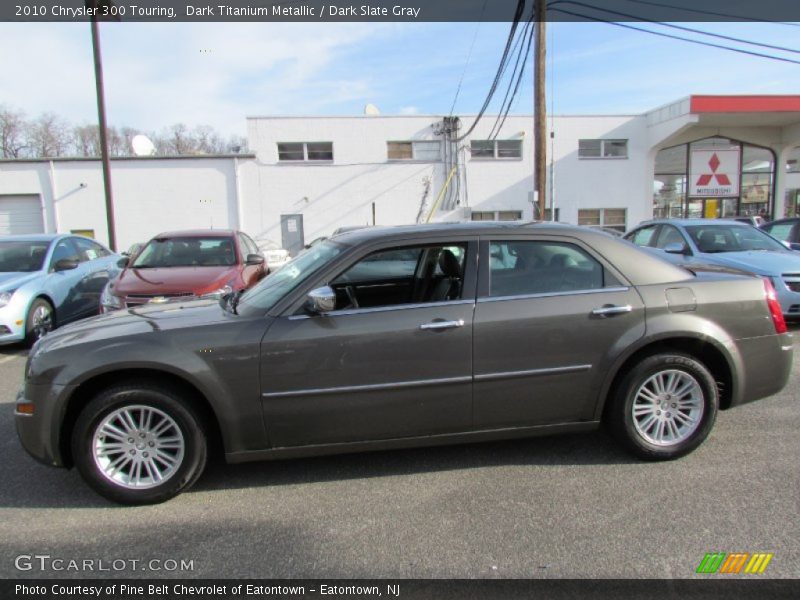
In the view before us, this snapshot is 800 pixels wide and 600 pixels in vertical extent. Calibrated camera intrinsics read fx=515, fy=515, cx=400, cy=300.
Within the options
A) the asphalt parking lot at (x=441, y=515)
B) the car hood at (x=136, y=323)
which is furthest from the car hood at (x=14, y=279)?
the car hood at (x=136, y=323)

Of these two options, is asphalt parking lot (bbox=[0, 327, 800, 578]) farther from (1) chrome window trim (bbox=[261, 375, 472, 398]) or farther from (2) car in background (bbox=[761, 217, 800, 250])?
(2) car in background (bbox=[761, 217, 800, 250])

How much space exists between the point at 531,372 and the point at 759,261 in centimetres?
585

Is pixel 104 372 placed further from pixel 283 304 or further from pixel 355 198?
pixel 355 198

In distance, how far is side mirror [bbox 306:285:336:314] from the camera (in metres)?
2.98

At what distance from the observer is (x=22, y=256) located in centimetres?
754

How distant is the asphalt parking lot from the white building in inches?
676

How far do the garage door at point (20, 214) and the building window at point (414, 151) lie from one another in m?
13.4

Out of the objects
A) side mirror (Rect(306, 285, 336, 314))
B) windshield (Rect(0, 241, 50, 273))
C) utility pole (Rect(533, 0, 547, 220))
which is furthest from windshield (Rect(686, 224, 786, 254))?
windshield (Rect(0, 241, 50, 273))

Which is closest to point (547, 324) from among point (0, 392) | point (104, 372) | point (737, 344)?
point (737, 344)

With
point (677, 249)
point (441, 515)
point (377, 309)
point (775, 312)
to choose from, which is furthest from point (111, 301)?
point (677, 249)

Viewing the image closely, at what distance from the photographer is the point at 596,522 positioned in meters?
2.74

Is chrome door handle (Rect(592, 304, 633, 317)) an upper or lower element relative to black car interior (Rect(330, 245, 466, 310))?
lower

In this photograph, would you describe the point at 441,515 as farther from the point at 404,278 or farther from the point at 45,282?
the point at 45,282

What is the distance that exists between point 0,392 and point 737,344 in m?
6.41
